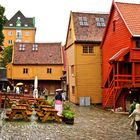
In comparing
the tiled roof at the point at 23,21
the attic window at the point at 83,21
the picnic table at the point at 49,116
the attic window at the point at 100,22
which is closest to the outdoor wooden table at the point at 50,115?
the picnic table at the point at 49,116

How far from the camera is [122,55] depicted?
105 ft

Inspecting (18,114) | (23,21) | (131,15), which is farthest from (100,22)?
(23,21)

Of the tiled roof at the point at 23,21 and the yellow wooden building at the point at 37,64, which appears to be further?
the tiled roof at the point at 23,21

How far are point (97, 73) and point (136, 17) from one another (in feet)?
31.7

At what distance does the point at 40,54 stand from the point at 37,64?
6.42 ft

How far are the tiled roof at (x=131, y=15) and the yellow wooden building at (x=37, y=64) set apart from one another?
31002 mm

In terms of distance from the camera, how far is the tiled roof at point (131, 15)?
32.5m

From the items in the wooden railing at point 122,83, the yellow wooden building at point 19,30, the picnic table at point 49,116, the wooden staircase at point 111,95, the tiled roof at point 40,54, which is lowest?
the picnic table at point 49,116

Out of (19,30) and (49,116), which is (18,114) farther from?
(19,30)

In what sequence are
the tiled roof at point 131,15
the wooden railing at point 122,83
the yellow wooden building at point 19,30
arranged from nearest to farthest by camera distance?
the wooden railing at point 122,83 < the tiled roof at point 131,15 < the yellow wooden building at point 19,30

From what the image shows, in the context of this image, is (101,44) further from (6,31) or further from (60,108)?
(6,31)

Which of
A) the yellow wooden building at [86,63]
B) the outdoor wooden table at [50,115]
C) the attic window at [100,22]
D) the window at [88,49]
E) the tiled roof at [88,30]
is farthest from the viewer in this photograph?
the attic window at [100,22]

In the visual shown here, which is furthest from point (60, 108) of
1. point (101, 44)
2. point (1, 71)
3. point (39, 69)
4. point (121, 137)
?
point (39, 69)

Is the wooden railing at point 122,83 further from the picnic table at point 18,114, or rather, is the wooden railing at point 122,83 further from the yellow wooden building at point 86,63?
the picnic table at point 18,114
